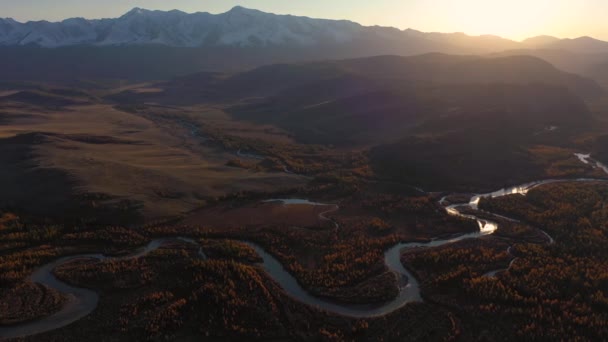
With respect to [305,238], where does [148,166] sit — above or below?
above

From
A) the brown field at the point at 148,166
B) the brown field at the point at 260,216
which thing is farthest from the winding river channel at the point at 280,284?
→ the brown field at the point at 148,166

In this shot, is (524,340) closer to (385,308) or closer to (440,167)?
(385,308)

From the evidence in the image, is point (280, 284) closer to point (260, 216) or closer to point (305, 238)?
point (305, 238)

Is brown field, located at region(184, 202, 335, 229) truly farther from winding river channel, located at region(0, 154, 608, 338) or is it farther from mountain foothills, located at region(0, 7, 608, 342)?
winding river channel, located at region(0, 154, 608, 338)

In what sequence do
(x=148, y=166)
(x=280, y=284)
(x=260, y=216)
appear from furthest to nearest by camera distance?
(x=148, y=166)
(x=260, y=216)
(x=280, y=284)

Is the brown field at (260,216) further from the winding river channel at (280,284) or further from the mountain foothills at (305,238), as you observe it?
the winding river channel at (280,284)

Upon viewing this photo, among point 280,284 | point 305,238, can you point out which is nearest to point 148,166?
point 305,238

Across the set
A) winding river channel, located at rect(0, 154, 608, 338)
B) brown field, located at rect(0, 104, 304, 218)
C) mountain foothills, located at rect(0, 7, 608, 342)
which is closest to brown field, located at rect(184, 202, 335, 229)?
mountain foothills, located at rect(0, 7, 608, 342)

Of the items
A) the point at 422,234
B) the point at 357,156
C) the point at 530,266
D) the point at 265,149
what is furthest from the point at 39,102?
the point at 530,266

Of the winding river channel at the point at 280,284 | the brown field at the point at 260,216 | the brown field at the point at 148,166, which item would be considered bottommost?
the winding river channel at the point at 280,284

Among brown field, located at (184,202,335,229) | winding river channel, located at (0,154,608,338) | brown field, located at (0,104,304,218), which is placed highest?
brown field, located at (0,104,304,218)

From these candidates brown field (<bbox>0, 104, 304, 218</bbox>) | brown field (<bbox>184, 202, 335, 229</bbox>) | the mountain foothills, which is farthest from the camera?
brown field (<bbox>0, 104, 304, 218</bbox>)
